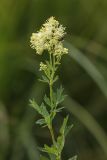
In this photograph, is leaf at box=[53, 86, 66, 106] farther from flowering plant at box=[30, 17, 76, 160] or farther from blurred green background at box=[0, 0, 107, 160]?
blurred green background at box=[0, 0, 107, 160]

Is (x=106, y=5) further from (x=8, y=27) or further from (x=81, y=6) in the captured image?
(x=8, y=27)

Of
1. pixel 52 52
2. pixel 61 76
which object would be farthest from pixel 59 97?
pixel 61 76

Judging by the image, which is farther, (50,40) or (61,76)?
(61,76)

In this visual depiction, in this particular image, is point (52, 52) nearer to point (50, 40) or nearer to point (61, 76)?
point (50, 40)

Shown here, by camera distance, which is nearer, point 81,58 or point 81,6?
point 81,58

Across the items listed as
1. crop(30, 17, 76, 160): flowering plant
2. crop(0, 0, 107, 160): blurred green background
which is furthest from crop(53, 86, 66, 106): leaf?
crop(0, 0, 107, 160): blurred green background

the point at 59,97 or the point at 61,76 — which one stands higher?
the point at 61,76

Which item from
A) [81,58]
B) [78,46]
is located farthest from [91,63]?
[78,46]

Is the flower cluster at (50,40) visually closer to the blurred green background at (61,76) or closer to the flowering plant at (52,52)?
the flowering plant at (52,52)

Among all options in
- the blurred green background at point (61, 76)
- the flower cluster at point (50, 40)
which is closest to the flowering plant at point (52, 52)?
the flower cluster at point (50, 40)
